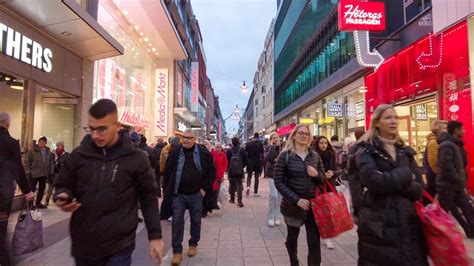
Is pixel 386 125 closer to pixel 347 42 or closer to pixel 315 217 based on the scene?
pixel 315 217

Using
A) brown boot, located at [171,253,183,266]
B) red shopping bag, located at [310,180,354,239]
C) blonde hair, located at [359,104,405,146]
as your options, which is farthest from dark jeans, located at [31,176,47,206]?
blonde hair, located at [359,104,405,146]

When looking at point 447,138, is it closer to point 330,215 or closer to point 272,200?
point 330,215

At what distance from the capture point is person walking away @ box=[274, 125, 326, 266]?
14.1 ft

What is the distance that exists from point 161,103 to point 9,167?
22.5 metres

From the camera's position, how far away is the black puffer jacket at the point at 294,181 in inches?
171

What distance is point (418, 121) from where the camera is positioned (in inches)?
521

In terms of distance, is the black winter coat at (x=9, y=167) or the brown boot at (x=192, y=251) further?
the brown boot at (x=192, y=251)

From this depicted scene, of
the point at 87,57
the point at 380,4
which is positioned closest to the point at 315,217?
the point at 87,57

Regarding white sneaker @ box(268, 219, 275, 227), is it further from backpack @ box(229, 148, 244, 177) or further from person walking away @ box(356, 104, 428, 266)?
person walking away @ box(356, 104, 428, 266)

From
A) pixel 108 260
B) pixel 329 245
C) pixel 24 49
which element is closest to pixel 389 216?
pixel 108 260

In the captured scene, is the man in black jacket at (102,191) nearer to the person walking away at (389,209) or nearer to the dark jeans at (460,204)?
the person walking away at (389,209)

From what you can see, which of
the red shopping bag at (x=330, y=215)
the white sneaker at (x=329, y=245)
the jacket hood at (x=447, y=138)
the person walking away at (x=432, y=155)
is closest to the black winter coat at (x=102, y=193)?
the red shopping bag at (x=330, y=215)

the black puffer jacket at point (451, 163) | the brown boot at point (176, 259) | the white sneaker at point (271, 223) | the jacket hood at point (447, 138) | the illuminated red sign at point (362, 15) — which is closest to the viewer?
the brown boot at point (176, 259)

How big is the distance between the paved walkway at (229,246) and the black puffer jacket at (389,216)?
2616 mm
